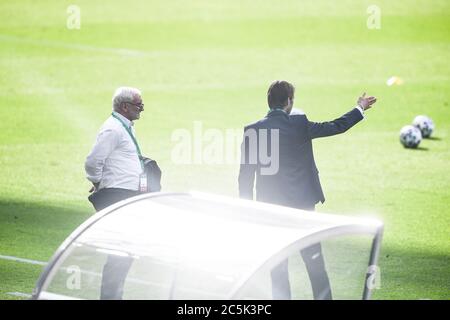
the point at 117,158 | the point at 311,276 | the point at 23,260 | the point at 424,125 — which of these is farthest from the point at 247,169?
the point at 424,125

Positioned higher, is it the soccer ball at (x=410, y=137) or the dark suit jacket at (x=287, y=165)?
the soccer ball at (x=410, y=137)

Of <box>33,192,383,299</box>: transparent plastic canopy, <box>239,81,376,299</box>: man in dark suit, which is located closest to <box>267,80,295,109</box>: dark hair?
<box>239,81,376,299</box>: man in dark suit

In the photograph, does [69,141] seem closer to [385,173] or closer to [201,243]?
[385,173]

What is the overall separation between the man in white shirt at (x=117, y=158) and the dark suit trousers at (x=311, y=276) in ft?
8.06

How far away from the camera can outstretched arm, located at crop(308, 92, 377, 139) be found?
912cm

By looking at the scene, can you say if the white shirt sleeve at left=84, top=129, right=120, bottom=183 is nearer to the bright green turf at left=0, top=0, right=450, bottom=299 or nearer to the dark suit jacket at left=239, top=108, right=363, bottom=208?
the dark suit jacket at left=239, top=108, right=363, bottom=208

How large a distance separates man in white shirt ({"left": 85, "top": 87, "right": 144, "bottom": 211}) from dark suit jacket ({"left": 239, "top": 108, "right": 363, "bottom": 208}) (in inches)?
39.9

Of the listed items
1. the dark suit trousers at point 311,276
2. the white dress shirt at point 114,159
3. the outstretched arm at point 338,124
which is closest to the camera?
the dark suit trousers at point 311,276

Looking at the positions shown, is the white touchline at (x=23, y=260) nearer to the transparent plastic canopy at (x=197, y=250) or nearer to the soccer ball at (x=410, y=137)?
the transparent plastic canopy at (x=197, y=250)

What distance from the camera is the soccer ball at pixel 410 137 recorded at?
20.0 meters

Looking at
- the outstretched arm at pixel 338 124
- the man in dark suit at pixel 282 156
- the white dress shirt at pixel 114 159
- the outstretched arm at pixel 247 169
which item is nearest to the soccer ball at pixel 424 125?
the outstretched arm at pixel 338 124

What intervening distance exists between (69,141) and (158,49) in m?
10.8

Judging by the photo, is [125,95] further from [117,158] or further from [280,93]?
[280,93]
